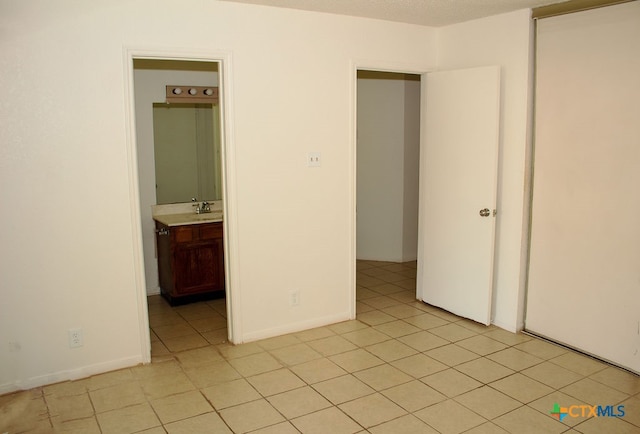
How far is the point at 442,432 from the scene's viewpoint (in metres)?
2.69

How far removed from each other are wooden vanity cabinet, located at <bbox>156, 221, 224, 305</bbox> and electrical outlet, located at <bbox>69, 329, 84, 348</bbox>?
1.40 m

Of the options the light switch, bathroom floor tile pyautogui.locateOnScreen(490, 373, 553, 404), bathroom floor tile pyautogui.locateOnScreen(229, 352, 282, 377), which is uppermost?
the light switch

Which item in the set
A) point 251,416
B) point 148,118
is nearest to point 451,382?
point 251,416

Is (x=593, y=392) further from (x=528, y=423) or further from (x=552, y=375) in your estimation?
(x=528, y=423)

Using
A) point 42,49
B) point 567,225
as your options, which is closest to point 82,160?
point 42,49

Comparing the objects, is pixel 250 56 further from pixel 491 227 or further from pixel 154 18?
pixel 491 227

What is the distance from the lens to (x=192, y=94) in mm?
4992

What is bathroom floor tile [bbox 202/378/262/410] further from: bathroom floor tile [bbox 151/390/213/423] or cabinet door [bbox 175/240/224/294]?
cabinet door [bbox 175/240/224/294]

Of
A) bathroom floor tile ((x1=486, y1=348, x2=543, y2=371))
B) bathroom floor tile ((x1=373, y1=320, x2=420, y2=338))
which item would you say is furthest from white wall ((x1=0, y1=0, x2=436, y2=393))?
bathroom floor tile ((x1=486, y1=348, x2=543, y2=371))

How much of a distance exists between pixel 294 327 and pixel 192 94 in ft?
8.12

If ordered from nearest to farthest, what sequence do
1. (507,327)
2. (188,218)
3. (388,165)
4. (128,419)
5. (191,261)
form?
(128,419) → (507,327) → (191,261) → (188,218) → (388,165)

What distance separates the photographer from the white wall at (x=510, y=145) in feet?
12.6

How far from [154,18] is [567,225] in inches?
123

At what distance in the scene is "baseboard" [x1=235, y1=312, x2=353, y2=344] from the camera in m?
3.92
